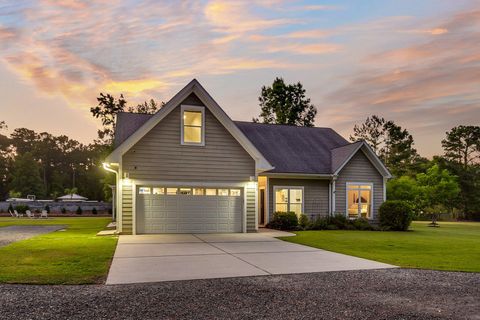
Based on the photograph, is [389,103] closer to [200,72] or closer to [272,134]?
[272,134]

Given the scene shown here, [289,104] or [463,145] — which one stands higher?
[289,104]

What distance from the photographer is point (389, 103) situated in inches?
1211

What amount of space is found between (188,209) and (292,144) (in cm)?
902

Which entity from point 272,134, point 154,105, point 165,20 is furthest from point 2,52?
point 154,105

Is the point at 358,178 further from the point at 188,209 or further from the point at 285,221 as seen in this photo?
the point at 188,209

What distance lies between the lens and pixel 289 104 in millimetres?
43750

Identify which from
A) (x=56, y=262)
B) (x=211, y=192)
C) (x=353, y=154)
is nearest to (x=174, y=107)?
(x=211, y=192)

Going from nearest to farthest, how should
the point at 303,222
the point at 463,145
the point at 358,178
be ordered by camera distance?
1. the point at 303,222
2. the point at 358,178
3. the point at 463,145

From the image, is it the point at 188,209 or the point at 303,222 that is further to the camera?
the point at 303,222

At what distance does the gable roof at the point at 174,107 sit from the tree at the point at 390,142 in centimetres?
3789

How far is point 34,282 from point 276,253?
6.12m

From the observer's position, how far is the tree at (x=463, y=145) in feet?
→ 180

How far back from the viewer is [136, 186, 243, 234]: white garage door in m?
15.8

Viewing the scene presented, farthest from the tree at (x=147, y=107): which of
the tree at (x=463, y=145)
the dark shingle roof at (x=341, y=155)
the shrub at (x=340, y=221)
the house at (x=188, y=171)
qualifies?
the tree at (x=463, y=145)
